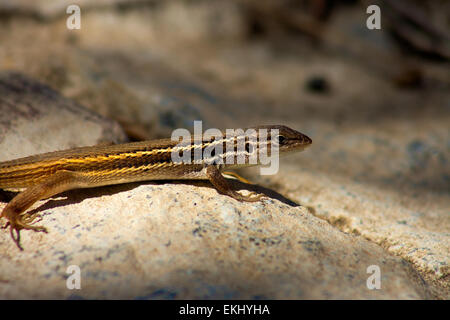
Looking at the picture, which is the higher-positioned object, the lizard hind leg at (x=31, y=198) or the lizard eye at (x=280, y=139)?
the lizard eye at (x=280, y=139)

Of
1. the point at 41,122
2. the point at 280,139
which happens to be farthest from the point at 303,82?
the point at 41,122

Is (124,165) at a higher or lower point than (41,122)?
lower

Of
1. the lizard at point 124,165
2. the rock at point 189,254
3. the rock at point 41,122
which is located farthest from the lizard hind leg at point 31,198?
the rock at point 41,122

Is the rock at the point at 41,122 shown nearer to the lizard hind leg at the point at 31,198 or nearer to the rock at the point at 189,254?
the lizard hind leg at the point at 31,198

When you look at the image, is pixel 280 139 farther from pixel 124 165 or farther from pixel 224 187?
pixel 124 165

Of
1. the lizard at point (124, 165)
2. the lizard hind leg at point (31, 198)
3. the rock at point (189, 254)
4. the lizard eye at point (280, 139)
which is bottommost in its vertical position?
the rock at point (189, 254)

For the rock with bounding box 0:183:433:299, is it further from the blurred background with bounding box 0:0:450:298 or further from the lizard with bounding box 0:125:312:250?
the blurred background with bounding box 0:0:450:298
